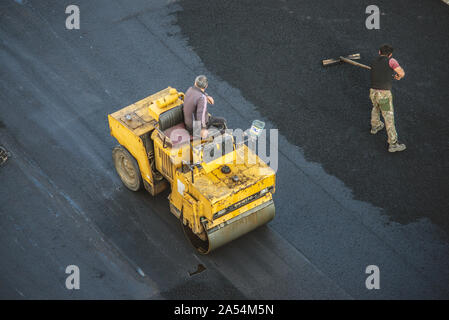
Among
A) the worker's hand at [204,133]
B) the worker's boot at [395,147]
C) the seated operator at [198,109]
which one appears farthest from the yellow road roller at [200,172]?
the worker's boot at [395,147]

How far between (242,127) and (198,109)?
2.50 m

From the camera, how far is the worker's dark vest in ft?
35.4

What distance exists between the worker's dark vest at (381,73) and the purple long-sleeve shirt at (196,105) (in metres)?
3.54

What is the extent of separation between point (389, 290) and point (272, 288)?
174cm

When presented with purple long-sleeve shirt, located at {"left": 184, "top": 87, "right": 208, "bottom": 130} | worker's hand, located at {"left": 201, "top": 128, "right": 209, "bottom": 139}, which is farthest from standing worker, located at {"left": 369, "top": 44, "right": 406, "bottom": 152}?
worker's hand, located at {"left": 201, "top": 128, "right": 209, "bottom": 139}

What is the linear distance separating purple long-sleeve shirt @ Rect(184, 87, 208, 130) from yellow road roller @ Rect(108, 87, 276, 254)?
275 millimetres

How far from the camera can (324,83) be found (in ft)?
40.8

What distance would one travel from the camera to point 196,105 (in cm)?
913

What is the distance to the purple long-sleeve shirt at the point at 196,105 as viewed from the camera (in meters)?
9.04

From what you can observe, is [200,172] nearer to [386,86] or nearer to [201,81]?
[201,81]

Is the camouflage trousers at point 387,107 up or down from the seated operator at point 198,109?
down

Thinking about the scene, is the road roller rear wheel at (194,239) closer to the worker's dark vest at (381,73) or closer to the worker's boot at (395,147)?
the worker's boot at (395,147)
